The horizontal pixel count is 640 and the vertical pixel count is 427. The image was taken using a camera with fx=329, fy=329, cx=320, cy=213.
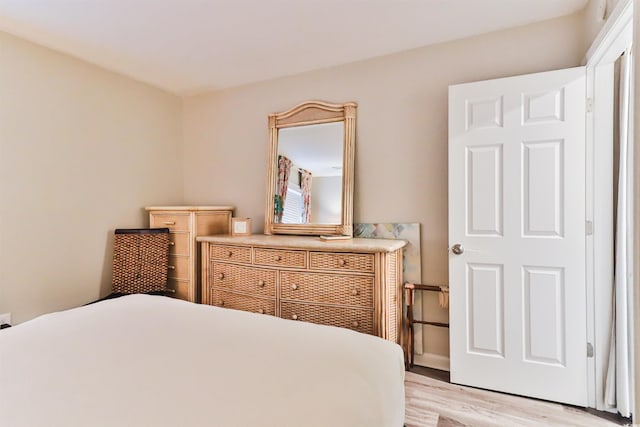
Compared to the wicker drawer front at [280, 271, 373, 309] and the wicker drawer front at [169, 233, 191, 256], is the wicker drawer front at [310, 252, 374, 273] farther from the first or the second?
the wicker drawer front at [169, 233, 191, 256]

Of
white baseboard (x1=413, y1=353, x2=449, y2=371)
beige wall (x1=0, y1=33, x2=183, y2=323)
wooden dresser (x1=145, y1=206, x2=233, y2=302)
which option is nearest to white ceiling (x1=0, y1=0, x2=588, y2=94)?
beige wall (x1=0, y1=33, x2=183, y2=323)

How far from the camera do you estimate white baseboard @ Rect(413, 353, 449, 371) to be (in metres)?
2.44

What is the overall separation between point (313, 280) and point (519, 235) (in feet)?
4.50

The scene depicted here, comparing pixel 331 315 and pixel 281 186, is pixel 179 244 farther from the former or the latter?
pixel 331 315

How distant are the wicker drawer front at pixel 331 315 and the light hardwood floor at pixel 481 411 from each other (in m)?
0.53

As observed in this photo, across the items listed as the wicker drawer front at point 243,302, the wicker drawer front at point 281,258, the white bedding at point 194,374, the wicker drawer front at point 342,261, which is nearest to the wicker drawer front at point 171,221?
the wicker drawer front at point 243,302

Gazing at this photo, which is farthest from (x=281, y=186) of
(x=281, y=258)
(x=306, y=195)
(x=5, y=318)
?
(x=5, y=318)

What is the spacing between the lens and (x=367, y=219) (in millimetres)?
2689

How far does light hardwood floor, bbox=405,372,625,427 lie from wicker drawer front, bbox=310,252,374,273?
87cm

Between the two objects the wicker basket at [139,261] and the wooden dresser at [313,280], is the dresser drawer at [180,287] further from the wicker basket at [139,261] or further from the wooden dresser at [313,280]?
the wooden dresser at [313,280]

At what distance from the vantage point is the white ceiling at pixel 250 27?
197 centimetres

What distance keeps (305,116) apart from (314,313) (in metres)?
1.67

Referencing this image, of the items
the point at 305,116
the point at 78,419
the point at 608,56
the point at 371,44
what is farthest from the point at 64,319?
the point at 608,56

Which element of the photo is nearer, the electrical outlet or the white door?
the white door
